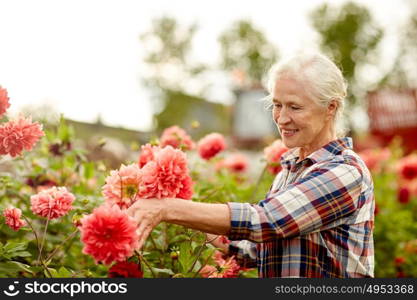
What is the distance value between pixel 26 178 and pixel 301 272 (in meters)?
1.77

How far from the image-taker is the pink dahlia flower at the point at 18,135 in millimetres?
1982

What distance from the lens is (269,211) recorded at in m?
Result: 1.75

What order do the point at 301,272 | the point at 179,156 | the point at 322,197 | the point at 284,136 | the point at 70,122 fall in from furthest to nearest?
the point at 70,122
the point at 284,136
the point at 301,272
the point at 322,197
the point at 179,156

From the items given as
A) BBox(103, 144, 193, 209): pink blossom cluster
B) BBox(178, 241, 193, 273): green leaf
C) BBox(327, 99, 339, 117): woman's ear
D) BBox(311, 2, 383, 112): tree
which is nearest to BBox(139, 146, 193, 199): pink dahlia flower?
BBox(103, 144, 193, 209): pink blossom cluster

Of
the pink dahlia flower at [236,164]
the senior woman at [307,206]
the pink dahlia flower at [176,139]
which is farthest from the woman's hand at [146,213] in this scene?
the pink dahlia flower at [236,164]

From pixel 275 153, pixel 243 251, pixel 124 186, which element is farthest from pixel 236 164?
pixel 124 186

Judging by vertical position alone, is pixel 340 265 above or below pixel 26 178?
below

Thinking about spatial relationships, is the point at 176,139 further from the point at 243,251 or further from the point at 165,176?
the point at 165,176

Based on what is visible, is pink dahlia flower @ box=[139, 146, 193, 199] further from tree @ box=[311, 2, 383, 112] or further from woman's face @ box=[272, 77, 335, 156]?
tree @ box=[311, 2, 383, 112]

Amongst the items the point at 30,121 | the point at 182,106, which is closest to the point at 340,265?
the point at 30,121

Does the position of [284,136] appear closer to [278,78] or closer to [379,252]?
[278,78]

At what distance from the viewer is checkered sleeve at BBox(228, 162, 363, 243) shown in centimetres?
173

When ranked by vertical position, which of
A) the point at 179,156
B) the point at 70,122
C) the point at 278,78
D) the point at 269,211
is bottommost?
the point at 269,211


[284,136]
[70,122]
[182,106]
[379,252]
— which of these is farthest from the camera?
[182,106]
